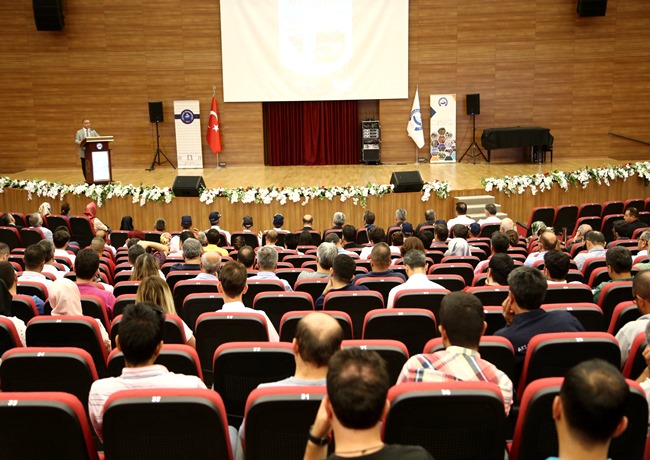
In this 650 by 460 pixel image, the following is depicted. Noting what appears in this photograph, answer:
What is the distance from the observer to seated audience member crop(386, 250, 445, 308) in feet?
18.2

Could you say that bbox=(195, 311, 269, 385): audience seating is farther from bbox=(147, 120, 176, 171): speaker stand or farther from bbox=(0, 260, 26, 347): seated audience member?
bbox=(147, 120, 176, 171): speaker stand

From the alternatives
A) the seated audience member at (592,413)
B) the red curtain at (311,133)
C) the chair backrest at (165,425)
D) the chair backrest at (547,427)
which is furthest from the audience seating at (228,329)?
the red curtain at (311,133)

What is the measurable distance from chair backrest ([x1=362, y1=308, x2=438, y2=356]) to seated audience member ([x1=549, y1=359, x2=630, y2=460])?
2.18 meters

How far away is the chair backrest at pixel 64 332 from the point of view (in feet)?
14.1

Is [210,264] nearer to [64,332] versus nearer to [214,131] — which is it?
[64,332]

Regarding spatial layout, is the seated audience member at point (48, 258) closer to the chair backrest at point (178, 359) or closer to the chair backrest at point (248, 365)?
the chair backrest at point (178, 359)

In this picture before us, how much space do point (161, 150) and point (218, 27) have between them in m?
3.71

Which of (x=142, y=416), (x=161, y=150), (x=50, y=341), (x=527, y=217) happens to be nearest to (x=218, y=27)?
(x=161, y=150)

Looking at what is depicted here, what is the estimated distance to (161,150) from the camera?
1938cm

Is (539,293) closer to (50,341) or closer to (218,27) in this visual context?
(50,341)

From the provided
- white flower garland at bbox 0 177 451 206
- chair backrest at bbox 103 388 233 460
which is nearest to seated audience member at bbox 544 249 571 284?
chair backrest at bbox 103 388 233 460

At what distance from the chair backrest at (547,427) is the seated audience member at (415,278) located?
2.56 meters

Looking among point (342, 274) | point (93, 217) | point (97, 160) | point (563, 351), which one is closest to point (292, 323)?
point (342, 274)

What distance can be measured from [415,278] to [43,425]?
3.49 m
